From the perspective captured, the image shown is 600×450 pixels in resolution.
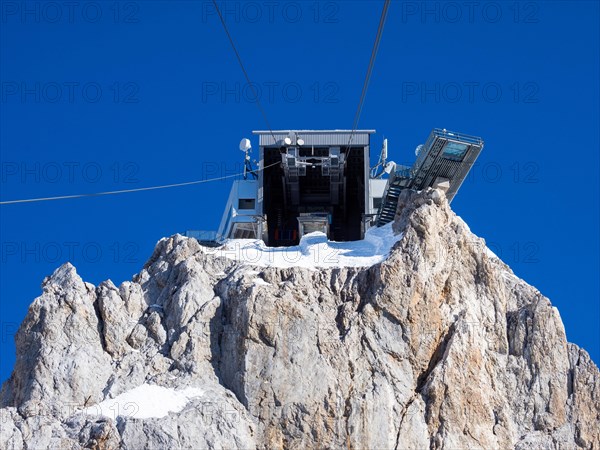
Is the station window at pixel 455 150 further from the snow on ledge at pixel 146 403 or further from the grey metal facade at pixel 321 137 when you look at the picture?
the snow on ledge at pixel 146 403

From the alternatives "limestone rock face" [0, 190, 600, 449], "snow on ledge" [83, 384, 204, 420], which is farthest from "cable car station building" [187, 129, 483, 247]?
"snow on ledge" [83, 384, 204, 420]

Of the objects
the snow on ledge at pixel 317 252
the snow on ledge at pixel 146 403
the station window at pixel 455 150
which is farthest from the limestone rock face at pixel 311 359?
the station window at pixel 455 150

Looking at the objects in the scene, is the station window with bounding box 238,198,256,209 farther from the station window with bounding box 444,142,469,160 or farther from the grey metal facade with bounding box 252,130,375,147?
the station window with bounding box 444,142,469,160

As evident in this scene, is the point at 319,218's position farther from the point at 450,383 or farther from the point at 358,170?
the point at 450,383

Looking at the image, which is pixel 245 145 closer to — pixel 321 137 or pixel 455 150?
pixel 321 137

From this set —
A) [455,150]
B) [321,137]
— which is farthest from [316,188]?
[455,150]

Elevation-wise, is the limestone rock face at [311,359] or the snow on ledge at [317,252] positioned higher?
the snow on ledge at [317,252]

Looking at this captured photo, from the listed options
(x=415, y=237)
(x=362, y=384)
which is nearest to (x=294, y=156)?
(x=415, y=237)
